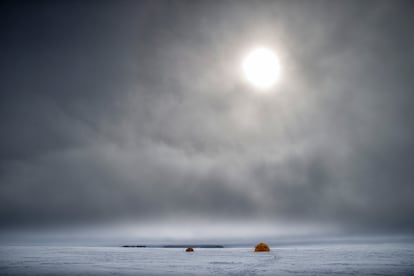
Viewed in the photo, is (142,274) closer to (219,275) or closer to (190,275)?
(190,275)

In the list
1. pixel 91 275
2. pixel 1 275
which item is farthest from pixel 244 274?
pixel 1 275

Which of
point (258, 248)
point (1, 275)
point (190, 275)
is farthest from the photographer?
point (258, 248)

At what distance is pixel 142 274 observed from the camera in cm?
1814

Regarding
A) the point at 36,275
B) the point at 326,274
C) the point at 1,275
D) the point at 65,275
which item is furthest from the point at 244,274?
the point at 1,275

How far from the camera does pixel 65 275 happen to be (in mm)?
17016

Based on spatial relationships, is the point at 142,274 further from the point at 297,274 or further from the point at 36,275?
the point at 297,274

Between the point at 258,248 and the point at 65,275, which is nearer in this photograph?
the point at 65,275

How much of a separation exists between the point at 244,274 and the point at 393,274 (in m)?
10.0

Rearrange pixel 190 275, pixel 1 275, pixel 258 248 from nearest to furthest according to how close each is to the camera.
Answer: pixel 1 275 < pixel 190 275 < pixel 258 248

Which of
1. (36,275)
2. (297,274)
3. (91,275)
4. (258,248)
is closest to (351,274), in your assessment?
(297,274)

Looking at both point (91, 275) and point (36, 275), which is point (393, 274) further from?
point (36, 275)

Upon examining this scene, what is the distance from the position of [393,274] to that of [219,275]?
11767 millimetres

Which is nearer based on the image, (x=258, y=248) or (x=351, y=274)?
(x=351, y=274)

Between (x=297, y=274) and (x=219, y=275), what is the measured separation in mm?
5432
